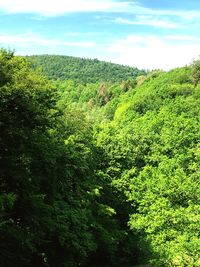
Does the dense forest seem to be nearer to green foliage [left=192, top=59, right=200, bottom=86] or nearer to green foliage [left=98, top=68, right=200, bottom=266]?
green foliage [left=98, top=68, right=200, bottom=266]

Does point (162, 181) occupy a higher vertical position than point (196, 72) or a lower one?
lower

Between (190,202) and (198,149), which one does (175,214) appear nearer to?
(190,202)

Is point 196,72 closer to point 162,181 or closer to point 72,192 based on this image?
point 162,181

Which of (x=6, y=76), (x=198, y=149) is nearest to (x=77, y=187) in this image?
(x=6, y=76)

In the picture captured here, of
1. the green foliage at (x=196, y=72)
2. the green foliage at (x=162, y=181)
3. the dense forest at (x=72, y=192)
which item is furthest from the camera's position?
the green foliage at (x=196, y=72)

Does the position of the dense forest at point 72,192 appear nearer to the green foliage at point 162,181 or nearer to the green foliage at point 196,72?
the green foliage at point 162,181

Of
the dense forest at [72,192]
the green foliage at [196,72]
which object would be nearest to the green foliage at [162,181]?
the dense forest at [72,192]

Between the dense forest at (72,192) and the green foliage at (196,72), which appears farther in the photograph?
the green foliage at (196,72)

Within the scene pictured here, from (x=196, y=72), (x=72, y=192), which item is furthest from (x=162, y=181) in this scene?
(x=196, y=72)

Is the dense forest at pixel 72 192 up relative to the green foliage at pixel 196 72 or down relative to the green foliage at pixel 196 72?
down

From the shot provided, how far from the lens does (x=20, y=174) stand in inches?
922

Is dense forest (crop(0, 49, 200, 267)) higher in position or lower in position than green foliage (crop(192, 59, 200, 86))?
lower

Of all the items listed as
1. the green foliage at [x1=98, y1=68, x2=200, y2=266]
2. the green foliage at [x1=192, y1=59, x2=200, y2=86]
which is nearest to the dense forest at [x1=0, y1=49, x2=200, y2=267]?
the green foliage at [x1=98, y1=68, x2=200, y2=266]

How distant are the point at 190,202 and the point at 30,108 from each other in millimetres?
13695
